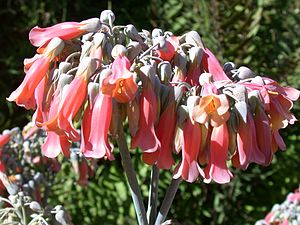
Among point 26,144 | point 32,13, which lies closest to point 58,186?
point 32,13

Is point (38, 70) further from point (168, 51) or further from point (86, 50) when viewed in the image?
point (168, 51)

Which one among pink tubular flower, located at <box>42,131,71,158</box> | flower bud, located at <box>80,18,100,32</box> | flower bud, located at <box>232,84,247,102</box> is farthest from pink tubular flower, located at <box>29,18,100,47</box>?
flower bud, located at <box>232,84,247,102</box>

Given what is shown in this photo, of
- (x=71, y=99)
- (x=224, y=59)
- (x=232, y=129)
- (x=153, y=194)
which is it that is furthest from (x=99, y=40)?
(x=224, y=59)

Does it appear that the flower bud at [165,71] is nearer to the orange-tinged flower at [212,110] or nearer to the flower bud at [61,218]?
the orange-tinged flower at [212,110]

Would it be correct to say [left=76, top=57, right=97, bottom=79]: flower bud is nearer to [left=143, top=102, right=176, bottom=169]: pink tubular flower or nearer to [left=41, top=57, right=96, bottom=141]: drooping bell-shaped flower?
[left=41, top=57, right=96, bottom=141]: drooping bell-shaped flower

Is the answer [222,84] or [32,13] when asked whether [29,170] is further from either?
[32,13]
